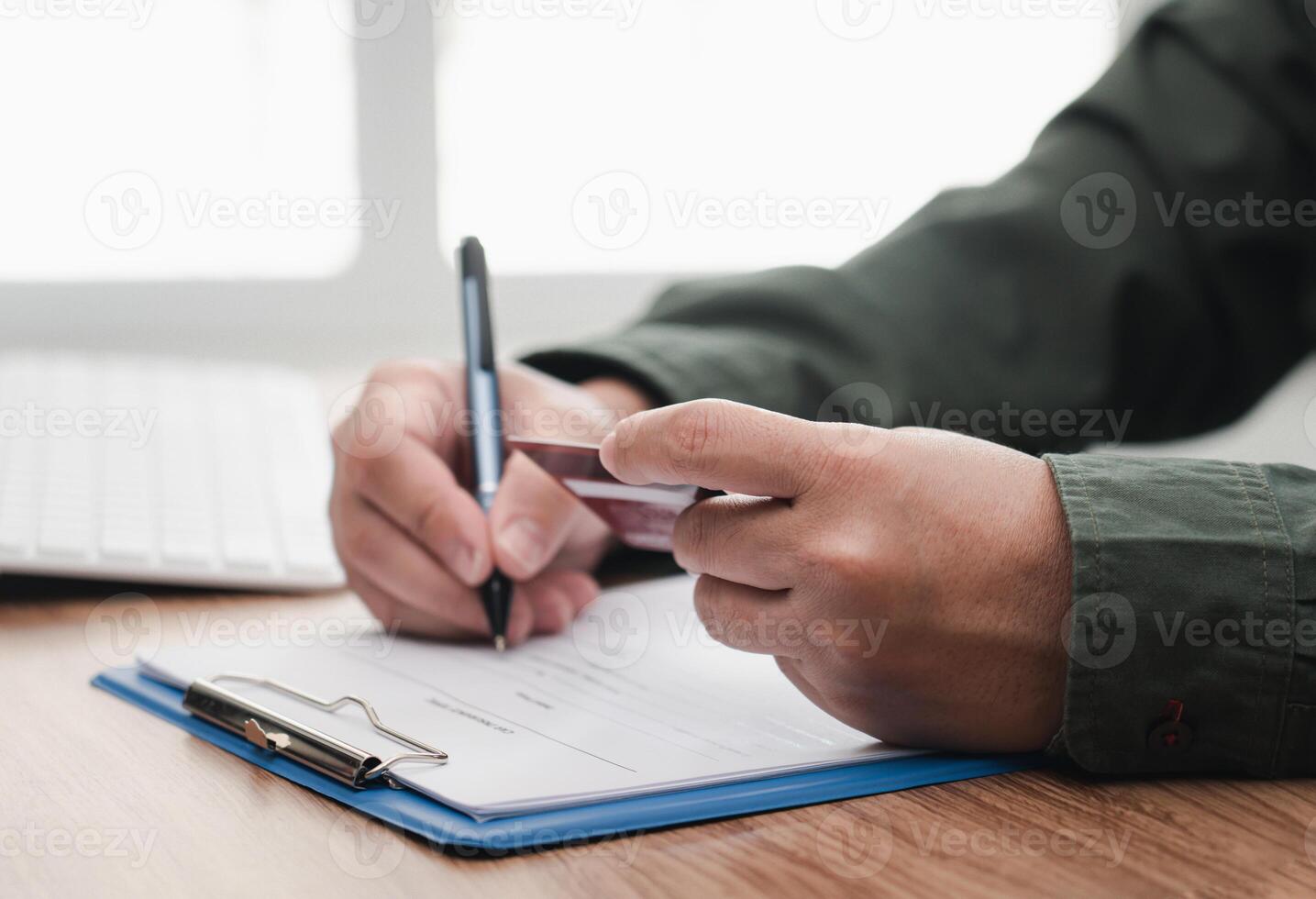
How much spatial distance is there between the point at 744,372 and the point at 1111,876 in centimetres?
51

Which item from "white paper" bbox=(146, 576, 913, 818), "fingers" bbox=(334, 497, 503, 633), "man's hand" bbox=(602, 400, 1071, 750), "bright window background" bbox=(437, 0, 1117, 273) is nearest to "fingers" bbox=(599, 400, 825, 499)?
"man's hand" bbox=(602, 400, 1071, 750)

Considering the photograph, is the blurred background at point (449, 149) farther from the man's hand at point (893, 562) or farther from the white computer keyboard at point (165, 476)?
the man's hand at point (893, 562)

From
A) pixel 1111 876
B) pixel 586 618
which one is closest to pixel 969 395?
pixel 586 618

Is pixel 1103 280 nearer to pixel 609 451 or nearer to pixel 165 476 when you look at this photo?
pixel 609 451

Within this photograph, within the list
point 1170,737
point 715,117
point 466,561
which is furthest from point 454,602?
point 715,117

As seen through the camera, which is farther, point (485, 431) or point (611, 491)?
point (485, 431)

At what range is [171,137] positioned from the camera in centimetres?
162

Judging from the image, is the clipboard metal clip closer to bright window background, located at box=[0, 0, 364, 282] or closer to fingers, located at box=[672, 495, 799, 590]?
fingers, located at box=[672, 495, 799, 590]

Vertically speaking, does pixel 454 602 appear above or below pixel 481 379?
below

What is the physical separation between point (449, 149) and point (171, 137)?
38 centimetres

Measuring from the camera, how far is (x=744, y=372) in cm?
85

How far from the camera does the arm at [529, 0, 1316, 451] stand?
36.2 inches

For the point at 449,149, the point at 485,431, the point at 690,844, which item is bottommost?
the point at 690,844

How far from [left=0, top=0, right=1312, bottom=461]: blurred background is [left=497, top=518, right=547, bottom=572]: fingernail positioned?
940 millimetres
